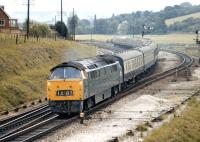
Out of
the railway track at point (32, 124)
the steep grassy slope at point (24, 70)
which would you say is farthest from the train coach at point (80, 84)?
the steep grassy slope at point (24, 70)

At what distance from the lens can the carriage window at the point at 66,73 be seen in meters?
31.6

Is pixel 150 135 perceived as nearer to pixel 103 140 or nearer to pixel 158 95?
pixel 103 140

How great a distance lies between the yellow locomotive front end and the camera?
103 ft

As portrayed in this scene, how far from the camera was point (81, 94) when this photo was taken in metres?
31.3

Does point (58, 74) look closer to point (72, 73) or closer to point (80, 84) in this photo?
point (72, 73)

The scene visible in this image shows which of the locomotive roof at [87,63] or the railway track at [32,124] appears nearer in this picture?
the railway track at [32,124]

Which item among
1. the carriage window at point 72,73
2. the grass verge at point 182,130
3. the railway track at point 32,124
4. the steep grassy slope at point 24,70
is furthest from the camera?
the steep grassy slope at point 24,70

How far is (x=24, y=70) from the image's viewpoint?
50125 millimetres

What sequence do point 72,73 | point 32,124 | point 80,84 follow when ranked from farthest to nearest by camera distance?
point 72,73 → point 80,84 → point 32,124

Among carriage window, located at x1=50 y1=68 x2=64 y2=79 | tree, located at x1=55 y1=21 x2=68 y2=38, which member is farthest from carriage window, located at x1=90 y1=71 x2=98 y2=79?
tree, located at x1=55 y1=21 x2=68 y2=38

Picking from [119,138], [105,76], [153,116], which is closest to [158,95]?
[105,76]

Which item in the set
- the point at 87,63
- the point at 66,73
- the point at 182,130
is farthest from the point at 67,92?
the point at 182,130

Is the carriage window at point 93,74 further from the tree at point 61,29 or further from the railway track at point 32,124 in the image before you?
the tree at point 61,29

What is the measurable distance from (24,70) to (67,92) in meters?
19.6
